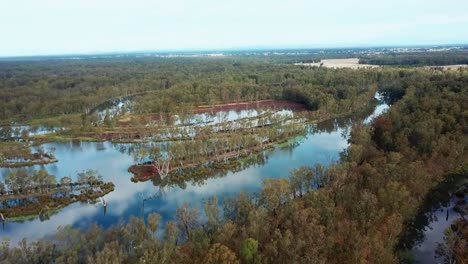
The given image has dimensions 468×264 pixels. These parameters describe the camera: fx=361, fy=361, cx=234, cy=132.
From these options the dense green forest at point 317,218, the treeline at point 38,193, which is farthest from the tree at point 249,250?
the treeline at point 38,193

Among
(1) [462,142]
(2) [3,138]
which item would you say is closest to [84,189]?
(2) [3,138]

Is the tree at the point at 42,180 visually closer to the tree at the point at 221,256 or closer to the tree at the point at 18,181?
the tree at the point at 18,181

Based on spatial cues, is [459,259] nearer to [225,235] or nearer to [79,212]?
[225,235]

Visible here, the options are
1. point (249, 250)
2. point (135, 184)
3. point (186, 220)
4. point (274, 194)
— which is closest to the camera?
point (249, 250)

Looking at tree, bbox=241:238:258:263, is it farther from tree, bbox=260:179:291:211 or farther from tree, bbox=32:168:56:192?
tree, bbox=32:168:56:192

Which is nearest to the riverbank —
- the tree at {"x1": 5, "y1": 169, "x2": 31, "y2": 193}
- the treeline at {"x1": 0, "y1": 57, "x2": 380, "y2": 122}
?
→ the tree at {"x1": 5, "y1": 169, "x2": 31, "y2": 193}

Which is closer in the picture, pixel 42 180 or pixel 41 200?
pixel 41 200

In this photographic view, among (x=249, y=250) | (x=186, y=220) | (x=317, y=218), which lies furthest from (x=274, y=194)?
(x=249, y=250)

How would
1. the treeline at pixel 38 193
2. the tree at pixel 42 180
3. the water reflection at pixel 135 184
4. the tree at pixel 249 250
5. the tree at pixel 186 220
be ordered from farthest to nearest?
the tree at pixel 42 180 < the treeline at pixel 38 193 < the water reflection at pixel 135 184 < the tree at pixel 186 220 < the tree at pixel 249 250

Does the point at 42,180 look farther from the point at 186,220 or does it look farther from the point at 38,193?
the point at 186,220
